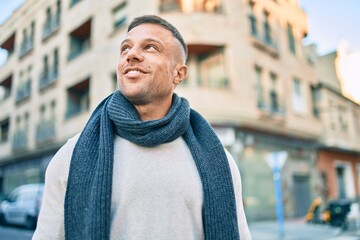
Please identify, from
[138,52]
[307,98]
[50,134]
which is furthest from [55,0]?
[138,52]

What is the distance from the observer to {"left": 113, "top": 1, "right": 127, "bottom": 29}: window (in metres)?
14.4

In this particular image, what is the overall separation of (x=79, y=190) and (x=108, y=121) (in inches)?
14.5

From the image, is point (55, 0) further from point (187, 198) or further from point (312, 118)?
point (187, 198)

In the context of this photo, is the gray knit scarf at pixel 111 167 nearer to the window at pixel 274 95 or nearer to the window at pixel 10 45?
the window at pixel 274 95

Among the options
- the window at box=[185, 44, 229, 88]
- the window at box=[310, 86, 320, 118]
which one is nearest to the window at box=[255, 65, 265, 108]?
the window at box=[185, 44, 229, 88]

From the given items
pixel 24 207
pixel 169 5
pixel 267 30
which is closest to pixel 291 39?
pixel 267 30

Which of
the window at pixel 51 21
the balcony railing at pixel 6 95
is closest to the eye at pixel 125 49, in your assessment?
the window at pixel 51 21

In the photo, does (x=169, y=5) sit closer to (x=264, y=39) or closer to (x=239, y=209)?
(x=264, y=39)

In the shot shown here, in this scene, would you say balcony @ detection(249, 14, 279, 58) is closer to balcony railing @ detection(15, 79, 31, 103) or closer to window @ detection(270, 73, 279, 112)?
window @ detection(270, 73, 279, 112)

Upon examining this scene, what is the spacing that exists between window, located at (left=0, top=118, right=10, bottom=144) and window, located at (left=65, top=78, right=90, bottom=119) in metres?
9.04

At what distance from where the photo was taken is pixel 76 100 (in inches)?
713

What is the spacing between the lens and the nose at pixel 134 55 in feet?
5.14

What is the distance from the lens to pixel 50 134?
60.2ft

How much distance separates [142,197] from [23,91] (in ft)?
76.5
